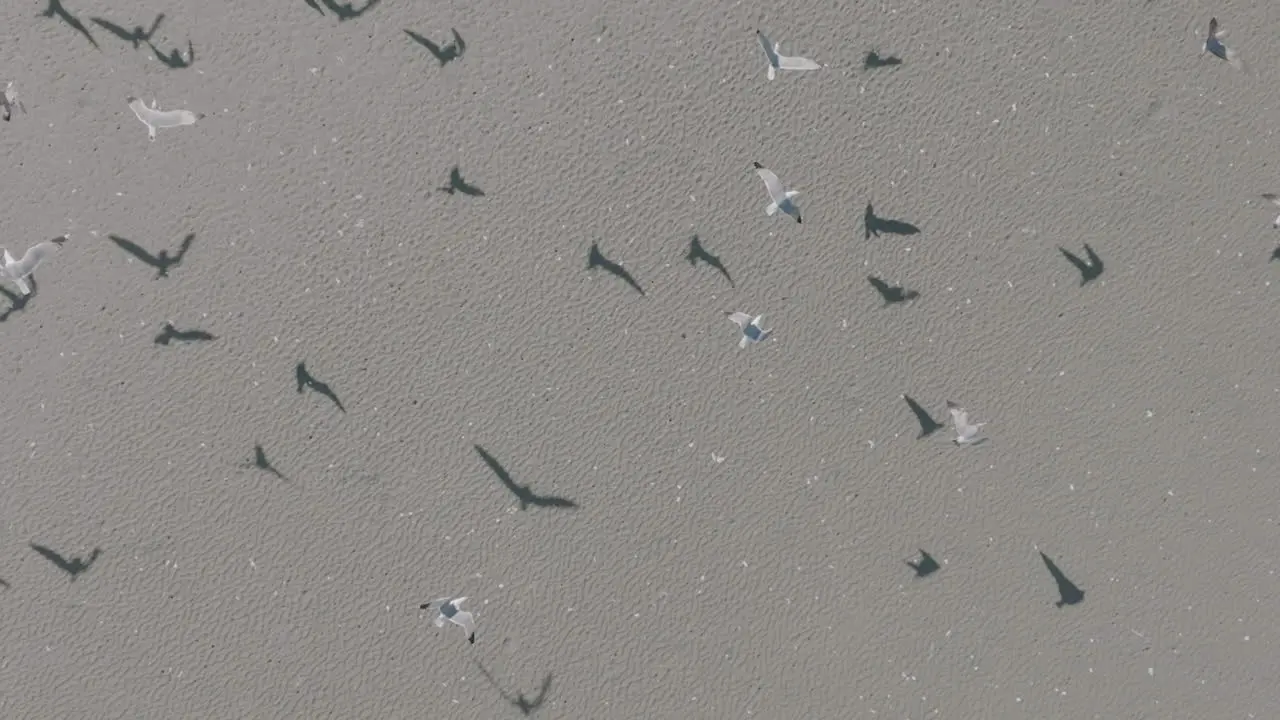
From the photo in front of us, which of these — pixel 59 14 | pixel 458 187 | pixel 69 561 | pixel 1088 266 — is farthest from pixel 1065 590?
pixel 59 14

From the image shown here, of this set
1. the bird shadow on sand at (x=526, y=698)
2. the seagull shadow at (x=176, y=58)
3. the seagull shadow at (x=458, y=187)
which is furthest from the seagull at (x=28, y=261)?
the bird shadow on sand at (x=526, y=698)

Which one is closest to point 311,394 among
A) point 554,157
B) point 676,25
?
point 554,157

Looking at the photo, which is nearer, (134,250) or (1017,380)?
(134,250)

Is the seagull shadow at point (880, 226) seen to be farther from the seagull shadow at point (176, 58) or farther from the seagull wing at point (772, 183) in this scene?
the seagull shadow at point (176, 58)

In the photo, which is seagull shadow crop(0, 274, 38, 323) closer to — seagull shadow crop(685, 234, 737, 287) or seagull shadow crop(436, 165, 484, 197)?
seagull shadow crop(436, 165, 484, 197)

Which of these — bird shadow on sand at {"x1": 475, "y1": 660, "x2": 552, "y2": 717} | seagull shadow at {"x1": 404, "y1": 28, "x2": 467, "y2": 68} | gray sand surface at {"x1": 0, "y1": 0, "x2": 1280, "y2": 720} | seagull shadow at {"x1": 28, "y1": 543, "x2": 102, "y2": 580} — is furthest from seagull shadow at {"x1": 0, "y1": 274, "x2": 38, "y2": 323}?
bird shadow on sand at {"x1": 475, "y1": 660, "x2": 552, "y2": 717}

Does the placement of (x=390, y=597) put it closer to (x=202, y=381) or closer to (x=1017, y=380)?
(x=202, y=381)
